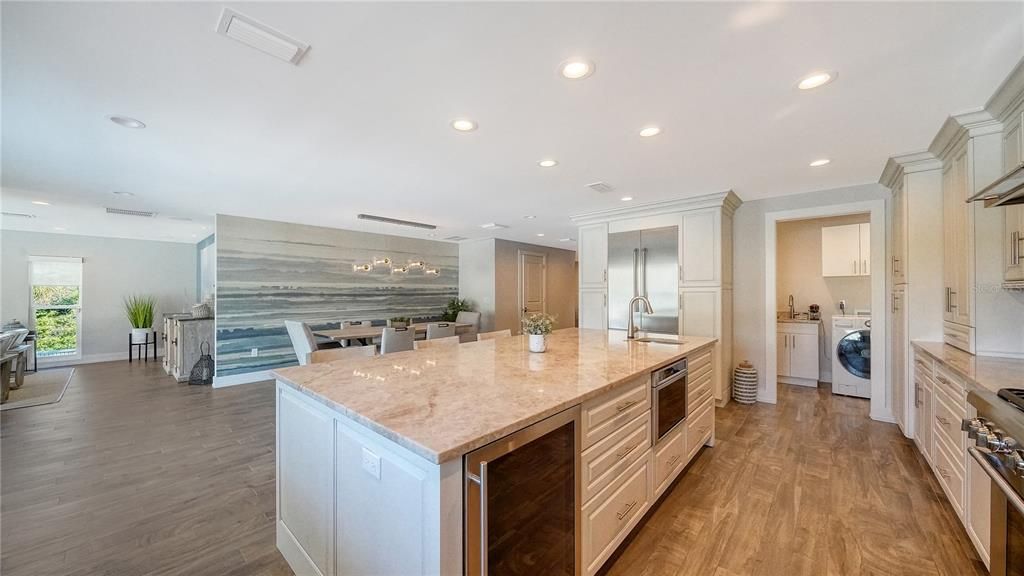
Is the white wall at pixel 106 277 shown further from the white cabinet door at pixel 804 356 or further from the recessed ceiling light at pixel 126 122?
the white cabinet door at pixel 804 356

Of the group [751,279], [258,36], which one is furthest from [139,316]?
[751,279]

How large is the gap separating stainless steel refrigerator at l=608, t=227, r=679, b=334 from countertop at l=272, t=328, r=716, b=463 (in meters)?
1.85

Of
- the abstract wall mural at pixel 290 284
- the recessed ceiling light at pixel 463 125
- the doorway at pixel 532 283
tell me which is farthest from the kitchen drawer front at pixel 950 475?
the abstract wall mural at pixel 290 284

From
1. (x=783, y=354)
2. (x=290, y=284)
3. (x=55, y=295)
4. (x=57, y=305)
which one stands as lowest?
(x=783, y=354)

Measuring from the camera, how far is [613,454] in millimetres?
1717

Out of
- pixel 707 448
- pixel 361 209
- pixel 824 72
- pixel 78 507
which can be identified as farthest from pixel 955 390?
pixel 361 209

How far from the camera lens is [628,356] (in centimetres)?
237

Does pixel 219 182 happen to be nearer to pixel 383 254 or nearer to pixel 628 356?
pixel 383 254

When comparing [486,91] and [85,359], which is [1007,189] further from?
[85,359]

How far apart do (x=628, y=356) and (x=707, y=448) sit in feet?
4.67

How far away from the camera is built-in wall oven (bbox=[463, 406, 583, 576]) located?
3.52ft

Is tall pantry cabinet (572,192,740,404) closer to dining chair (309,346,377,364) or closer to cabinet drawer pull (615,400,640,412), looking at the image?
cabinet drawer pull (615,400,640,412)

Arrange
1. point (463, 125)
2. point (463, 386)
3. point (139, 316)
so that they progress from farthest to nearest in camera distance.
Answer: point (139, 316), point (463, 125), point (463, 386)

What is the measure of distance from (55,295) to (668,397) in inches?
412
